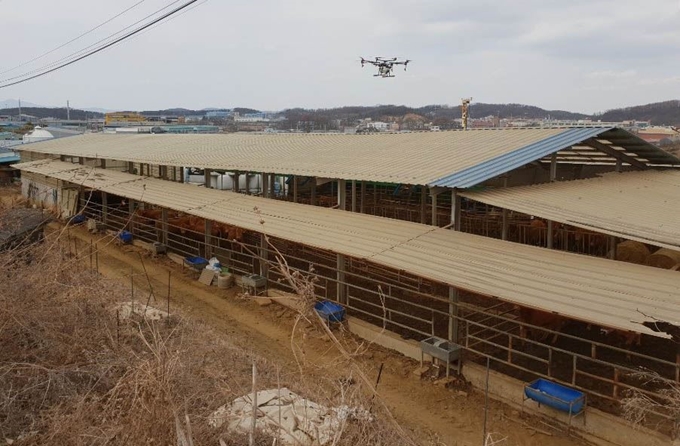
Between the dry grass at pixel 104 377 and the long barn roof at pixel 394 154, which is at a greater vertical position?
the long barn roof at pixel 394 154

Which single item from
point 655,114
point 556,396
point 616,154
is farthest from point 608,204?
point 655,114

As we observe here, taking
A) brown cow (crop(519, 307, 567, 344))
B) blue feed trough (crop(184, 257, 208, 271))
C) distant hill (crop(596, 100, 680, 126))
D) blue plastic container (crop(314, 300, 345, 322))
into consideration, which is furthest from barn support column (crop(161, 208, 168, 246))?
distant hill (crop(596, 100, 680, 126))

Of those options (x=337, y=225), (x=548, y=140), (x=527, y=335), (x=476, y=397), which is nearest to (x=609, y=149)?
(x=548, y=140)

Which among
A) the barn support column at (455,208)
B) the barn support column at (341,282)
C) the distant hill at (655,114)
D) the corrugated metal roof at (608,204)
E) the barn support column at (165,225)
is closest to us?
the corrugated metal roof at (608,204)

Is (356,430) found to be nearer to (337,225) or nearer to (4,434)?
(4,434)

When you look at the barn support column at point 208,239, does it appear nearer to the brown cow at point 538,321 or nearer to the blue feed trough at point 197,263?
the blue feed trough at point 197,263

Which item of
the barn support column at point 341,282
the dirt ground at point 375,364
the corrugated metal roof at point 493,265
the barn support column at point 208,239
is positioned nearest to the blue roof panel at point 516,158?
the corrugated metal roof at point 493,265

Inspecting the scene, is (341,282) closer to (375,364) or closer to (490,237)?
(375,364)
